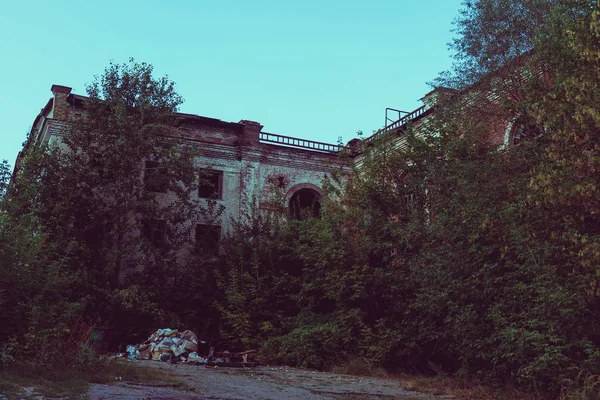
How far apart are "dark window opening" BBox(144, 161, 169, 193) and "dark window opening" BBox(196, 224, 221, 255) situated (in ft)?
7.12

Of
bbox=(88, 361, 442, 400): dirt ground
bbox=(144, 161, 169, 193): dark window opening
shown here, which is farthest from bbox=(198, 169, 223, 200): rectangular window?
bbox=(88, 361, 442, 400): dirt ground

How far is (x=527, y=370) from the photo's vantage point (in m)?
8.39

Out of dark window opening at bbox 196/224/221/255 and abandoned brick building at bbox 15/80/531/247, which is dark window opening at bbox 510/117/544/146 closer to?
abandoned brick building at bbox 15/80/531/247

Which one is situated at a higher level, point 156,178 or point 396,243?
point 156,178

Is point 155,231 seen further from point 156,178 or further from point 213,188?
point 213,188

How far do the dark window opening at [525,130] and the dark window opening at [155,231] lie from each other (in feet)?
36.3

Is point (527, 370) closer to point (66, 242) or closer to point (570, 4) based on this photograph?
point (570, 4)

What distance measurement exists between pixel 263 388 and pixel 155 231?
39.9 ft

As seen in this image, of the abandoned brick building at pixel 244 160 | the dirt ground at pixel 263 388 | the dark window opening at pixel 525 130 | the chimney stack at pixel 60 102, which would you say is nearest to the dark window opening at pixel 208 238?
the abandoned brick building at pixel 244 160

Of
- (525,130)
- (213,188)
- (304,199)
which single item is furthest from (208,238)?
(525,130)

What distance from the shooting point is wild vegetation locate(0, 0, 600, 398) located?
8.38 m

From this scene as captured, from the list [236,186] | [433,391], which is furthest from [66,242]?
[433,391]

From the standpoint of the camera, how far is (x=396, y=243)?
14.7 m

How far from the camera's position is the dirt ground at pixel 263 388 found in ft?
25.4
